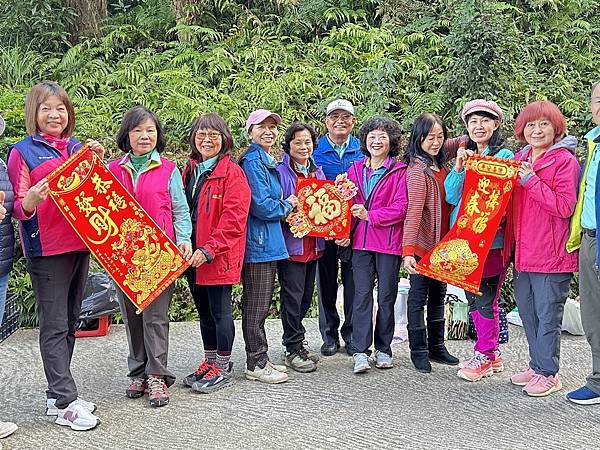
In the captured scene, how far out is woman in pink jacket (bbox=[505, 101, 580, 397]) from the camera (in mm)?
4613

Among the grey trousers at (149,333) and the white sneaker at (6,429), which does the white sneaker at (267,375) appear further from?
the white sneaker at (6,429)

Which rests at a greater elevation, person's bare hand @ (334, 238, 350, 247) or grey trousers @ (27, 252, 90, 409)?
person's bare hand @ (334, 238, 350, 247)

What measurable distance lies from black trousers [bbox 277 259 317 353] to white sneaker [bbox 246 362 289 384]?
0.33 metres

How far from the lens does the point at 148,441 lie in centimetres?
406

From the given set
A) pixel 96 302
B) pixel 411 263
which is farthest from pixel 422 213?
pixel 96 302

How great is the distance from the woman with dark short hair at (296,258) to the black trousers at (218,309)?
564mm

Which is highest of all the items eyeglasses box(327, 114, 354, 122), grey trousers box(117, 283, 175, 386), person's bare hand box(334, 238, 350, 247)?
eyeglasses box(327, 114, 354, 122)

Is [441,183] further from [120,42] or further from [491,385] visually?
[120,42]

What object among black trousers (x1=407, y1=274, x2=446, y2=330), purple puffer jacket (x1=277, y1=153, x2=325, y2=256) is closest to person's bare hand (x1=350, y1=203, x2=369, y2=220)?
purple puffer jacket (x1=277, y1=153, x2=325, y2=256)

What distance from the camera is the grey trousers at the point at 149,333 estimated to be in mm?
4586

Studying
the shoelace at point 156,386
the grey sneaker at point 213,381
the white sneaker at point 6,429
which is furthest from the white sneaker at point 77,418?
the grey sneaker at point 213,381

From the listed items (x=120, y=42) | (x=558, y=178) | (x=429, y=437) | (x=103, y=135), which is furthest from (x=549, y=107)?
(x=120, y=42)

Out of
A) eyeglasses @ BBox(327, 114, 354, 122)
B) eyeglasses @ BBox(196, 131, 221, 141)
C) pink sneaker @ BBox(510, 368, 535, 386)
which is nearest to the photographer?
eyeglasses @ BBox(196, 131, 221, 141)

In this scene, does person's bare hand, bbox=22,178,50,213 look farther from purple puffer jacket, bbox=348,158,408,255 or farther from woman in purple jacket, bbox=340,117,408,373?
purple puffer jacket, bbox=348,158,408,255
